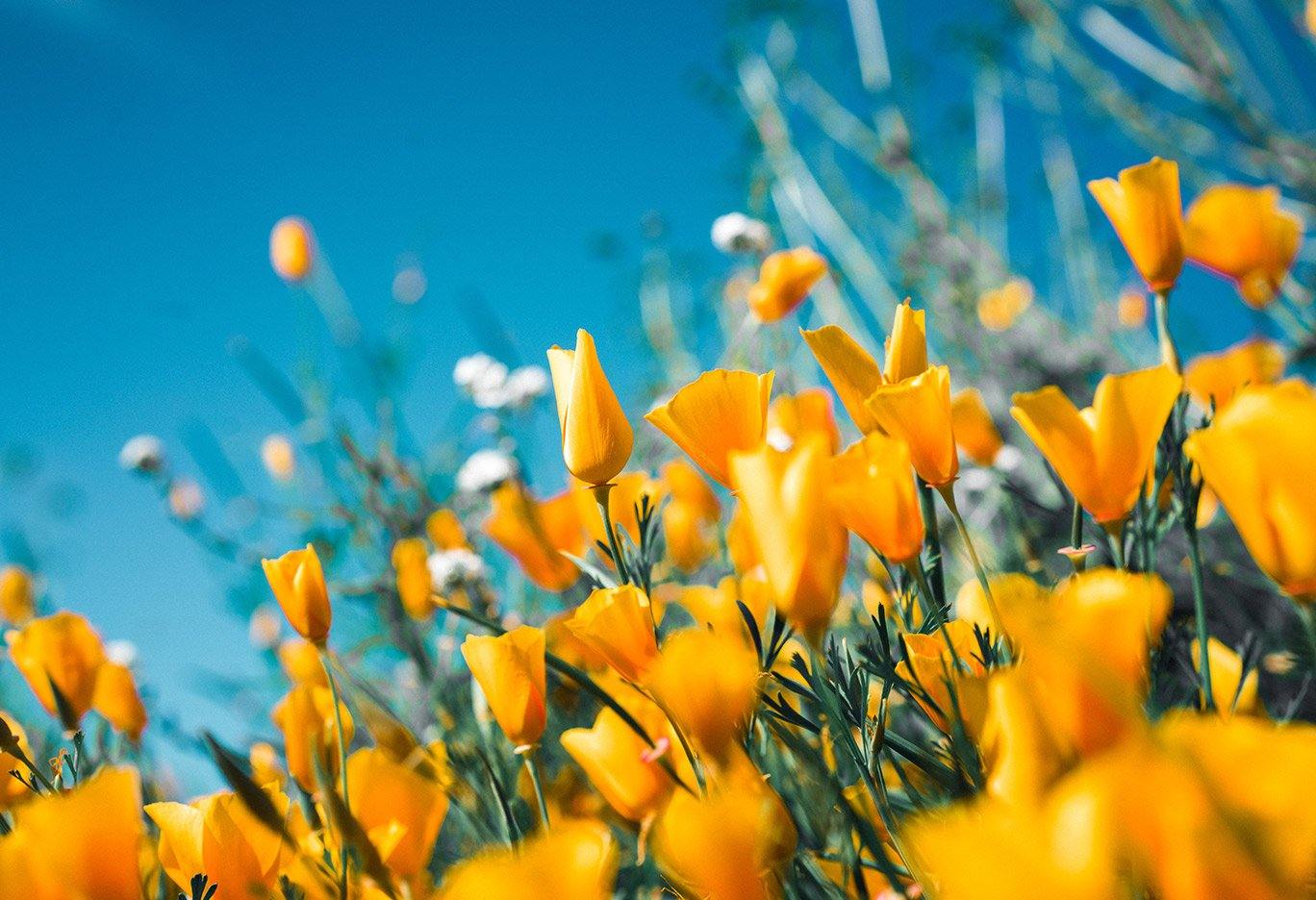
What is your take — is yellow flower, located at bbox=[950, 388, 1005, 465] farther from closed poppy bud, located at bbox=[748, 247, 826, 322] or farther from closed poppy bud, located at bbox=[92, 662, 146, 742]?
closed poppy bud, located at bbox=[92, 662, 146, 742]

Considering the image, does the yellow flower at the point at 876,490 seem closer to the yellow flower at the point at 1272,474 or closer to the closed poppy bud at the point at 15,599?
the yellow flower at the point at 1272,474

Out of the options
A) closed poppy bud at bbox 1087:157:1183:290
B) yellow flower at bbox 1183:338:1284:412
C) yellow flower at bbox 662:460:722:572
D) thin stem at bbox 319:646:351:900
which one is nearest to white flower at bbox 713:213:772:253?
yellow flower at bbox 662:460:722:572

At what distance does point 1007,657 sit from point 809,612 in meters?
0.18

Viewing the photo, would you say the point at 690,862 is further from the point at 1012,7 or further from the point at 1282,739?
the point at 1012,7

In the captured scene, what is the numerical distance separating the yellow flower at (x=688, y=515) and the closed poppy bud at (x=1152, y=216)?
68 cm

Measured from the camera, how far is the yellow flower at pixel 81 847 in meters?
0.46

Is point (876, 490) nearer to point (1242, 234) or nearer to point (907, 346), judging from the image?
point (907, 346)

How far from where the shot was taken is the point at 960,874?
25cm

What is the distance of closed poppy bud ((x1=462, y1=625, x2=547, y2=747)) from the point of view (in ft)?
1.99

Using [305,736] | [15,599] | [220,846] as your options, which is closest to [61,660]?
[305,736]

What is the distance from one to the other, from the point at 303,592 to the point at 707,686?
15.4 inches

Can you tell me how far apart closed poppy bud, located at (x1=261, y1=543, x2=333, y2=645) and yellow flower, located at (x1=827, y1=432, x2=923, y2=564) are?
41 centimetres

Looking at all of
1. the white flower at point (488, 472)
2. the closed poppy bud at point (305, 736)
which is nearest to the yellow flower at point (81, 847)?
the closed poppy bud at point (305, 736)

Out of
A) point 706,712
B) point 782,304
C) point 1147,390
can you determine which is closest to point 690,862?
point 706,712
